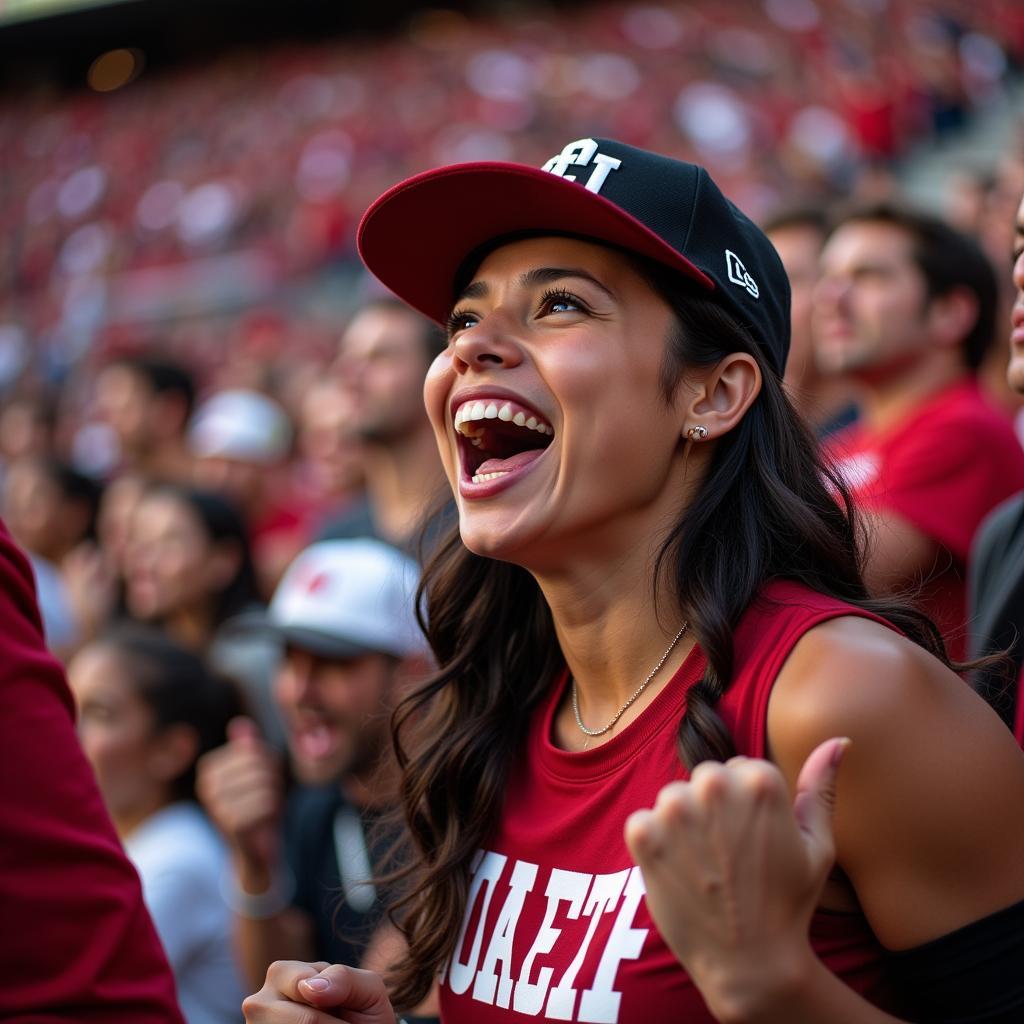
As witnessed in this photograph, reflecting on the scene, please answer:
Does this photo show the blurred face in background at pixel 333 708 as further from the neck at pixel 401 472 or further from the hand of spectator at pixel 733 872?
the hand of spectator at pixel 733 872

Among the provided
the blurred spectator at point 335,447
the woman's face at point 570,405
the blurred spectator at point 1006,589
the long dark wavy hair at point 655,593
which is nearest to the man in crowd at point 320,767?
the long dark wavy hair at point 655,593

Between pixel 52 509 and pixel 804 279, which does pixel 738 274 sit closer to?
pixel 804 279

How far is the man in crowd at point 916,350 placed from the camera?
3.16 m

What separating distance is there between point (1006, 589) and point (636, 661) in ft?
2.46

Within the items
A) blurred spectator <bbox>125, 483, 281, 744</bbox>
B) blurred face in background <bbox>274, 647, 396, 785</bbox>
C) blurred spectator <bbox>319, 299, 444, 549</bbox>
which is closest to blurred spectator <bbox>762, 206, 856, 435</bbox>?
blurred spectator <bbox>319, 299, 444, 549</bbox>

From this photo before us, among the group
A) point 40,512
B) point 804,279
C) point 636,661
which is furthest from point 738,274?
point 40,512

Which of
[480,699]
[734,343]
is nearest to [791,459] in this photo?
[734,343]

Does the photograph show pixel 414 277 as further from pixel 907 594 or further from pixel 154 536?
pixel 154 536

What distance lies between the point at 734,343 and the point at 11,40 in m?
25.7

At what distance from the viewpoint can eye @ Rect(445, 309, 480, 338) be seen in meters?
1.92

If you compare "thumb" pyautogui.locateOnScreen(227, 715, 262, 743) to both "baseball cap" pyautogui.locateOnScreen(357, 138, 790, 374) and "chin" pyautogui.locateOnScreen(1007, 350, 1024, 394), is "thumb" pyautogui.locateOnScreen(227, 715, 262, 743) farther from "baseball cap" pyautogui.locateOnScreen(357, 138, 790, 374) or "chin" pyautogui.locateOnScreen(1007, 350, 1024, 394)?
"chin" pyautogui.locateOnScreen(1007, 350, 1024, 394)

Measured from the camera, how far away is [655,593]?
5.85 ft

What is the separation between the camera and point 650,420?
1769 millimetres

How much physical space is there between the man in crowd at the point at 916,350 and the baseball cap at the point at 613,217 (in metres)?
1.38
